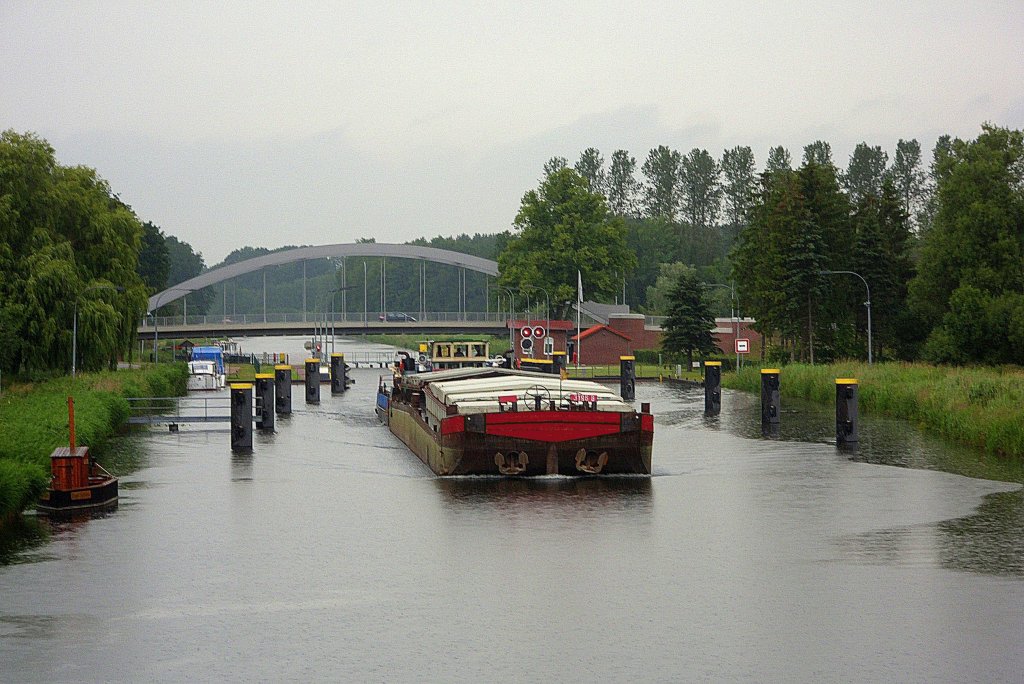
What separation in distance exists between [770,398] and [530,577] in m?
29.2

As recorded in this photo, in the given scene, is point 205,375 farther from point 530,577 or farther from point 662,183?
point 662,183

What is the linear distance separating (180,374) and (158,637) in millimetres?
57526

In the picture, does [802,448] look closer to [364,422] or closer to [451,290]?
[364,422]

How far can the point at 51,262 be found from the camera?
53312 mm

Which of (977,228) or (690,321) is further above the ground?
(977,228)

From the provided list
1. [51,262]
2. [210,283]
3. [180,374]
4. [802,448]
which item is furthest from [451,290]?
[802,448]

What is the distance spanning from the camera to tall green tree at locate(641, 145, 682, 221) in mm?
194375

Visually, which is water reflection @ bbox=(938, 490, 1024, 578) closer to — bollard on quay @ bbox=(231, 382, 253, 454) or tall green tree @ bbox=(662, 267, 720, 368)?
bollard on quay @ bbox=(231, 382, 253, 454)

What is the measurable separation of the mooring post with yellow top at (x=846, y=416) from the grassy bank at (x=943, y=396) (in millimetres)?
3182

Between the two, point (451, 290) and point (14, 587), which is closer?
point (14, 587)

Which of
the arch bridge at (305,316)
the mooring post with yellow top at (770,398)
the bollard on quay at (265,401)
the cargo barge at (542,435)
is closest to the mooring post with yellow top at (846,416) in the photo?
the mooring post with yellow top at (770,398)

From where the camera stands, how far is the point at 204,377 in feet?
251

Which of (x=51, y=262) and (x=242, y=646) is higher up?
(x=51, y=262)

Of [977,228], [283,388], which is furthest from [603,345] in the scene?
[283,388]
